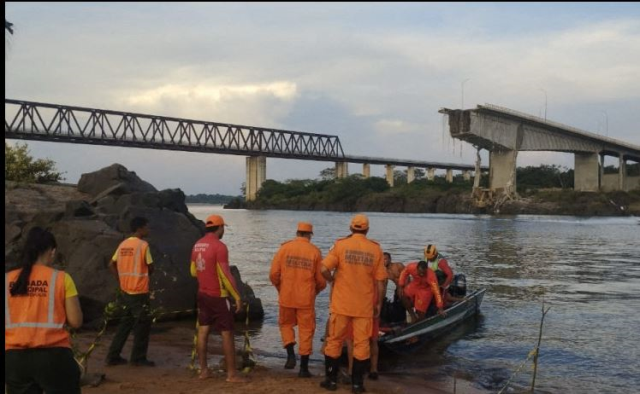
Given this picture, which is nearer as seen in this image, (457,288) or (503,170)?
(457,288)

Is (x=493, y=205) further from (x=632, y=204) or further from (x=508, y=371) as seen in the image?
(x=508, y=371)

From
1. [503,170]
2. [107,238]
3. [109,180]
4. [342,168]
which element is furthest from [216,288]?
[342,168]

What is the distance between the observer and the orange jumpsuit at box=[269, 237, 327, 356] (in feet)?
28.4

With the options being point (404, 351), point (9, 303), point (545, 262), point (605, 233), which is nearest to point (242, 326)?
point (404, 351)

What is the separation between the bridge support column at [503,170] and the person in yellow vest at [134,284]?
289 ft

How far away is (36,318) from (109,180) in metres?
13.6

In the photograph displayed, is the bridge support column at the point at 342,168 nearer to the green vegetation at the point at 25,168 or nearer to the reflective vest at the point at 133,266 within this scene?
the green vegetation at the point at 25,168

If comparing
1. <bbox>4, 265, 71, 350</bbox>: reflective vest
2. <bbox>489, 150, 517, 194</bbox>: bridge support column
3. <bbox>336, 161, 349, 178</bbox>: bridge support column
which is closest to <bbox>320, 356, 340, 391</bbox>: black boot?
<bbox>4, 265, 71, 350</bbox>: reflective vest

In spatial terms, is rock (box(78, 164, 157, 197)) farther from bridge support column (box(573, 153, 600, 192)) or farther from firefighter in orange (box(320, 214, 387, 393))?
bridge support column (box(573, 153, 600, 192))

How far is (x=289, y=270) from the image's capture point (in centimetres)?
868

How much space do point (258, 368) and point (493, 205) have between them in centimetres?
9497

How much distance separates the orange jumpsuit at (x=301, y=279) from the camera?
865 cm

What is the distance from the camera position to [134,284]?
870 centimetres

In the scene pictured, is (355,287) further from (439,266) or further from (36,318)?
(439,266)
